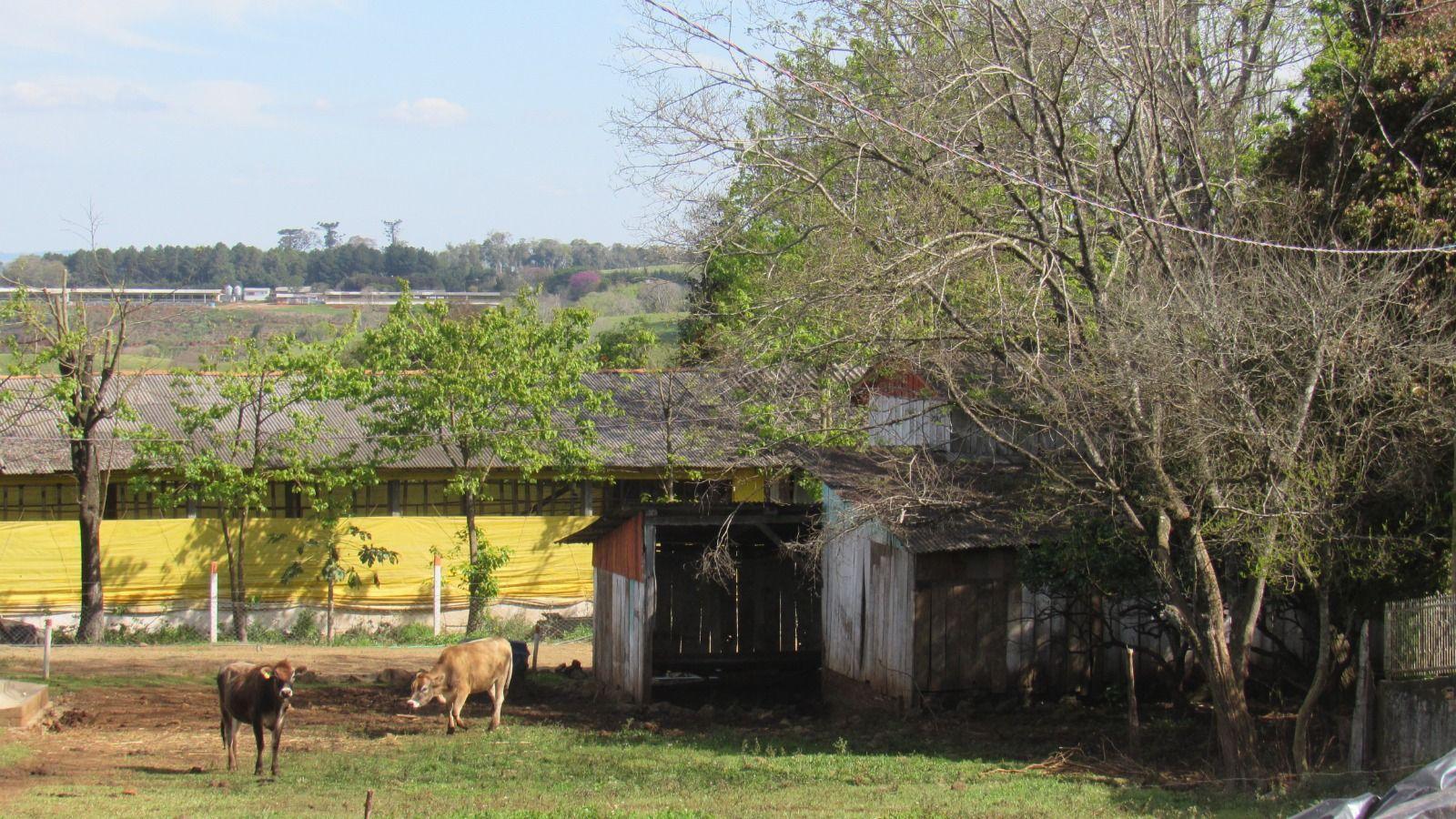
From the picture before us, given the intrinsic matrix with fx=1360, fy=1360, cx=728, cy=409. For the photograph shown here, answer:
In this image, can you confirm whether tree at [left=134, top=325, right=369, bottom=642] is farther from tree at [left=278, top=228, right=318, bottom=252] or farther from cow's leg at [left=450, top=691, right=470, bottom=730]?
tree at [left=278, top=228, right=318, bottom=252]

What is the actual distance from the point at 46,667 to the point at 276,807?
10.4 metres

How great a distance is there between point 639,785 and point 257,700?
12.7ft

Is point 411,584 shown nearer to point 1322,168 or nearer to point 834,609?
point 834,609

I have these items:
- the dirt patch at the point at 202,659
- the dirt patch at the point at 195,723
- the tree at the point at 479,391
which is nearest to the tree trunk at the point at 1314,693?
the dirt patch at the point at 195,723

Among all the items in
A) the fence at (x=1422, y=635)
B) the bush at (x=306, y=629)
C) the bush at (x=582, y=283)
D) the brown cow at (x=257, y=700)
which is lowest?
the bush at (x=306, y=629)

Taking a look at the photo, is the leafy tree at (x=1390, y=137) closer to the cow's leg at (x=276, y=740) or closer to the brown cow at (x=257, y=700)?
the brown cow at (x=257, y=700)

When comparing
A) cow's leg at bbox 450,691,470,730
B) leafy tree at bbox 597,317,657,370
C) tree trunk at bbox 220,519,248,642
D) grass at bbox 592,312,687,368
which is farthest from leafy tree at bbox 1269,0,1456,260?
grass at bbox 592,312,687,368

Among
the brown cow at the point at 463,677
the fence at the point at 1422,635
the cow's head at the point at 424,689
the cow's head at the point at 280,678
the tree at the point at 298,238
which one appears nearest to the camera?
the fence at the point at 1422,635

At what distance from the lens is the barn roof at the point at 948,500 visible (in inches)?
579

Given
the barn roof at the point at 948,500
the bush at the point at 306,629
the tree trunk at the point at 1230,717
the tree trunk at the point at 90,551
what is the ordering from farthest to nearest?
the bush at the point at 306,629 → the tree trunk at the point at 90,551 → the barn roof at the point at 948,500 → the tree trunk at the point at 1230,717

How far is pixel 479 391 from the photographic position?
91.4 ft

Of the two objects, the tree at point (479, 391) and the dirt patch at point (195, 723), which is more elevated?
the tree at point (479, 391)

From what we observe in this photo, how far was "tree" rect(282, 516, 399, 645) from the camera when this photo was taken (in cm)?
2759

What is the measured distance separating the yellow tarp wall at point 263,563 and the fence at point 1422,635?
18.4 m
